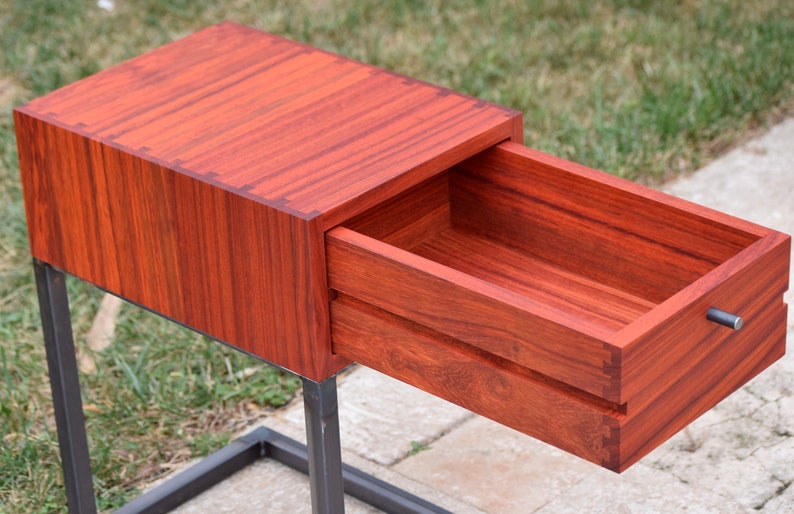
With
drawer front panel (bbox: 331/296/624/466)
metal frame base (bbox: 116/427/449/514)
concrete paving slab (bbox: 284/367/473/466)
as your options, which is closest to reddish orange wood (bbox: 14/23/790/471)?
drawer front panel (bbox: 331/296/624/466)

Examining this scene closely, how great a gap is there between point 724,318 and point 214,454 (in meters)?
1.45

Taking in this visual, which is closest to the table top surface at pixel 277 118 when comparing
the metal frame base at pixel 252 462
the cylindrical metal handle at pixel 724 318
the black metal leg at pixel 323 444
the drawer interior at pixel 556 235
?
the drawer interior at pixel 556 235

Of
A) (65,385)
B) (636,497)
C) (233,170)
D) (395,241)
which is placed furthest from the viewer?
(636,497)

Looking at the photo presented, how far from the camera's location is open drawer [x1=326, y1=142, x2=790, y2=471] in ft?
5.87

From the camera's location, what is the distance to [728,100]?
4340mm

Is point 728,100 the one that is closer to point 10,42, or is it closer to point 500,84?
point 500,84

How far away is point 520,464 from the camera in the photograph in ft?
9.69

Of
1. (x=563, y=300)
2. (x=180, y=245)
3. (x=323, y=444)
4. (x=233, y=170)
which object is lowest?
(x=323, y=444)

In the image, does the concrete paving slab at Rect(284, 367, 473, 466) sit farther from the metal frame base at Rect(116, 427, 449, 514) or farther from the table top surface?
the table top surface

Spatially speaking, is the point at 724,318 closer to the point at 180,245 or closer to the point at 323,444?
the point at 323,444

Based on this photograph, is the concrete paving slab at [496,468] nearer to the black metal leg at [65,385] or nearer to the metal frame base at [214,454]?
the metal frame base at [214,454]

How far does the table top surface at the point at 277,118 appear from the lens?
6.79 feet

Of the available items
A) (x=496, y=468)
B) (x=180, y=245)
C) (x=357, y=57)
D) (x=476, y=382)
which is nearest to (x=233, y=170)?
(x=180, y=245)

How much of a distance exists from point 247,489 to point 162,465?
8.8 inches
